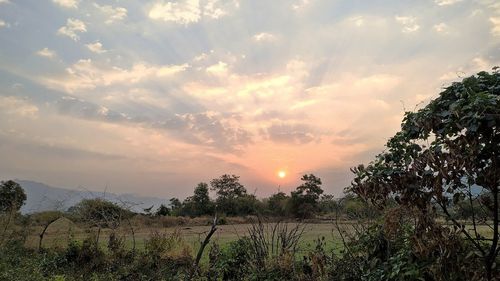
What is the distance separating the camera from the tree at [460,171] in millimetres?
3410

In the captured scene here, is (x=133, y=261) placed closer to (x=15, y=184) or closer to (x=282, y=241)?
(x=282, y=241)

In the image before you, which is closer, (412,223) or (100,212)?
(412,223)

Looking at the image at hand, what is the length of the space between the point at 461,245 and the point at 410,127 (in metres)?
1.86

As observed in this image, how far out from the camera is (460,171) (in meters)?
3.44

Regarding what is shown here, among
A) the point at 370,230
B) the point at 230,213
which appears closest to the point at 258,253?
the point at 370,230

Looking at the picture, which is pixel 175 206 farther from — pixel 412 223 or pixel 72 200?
pixel 412 223

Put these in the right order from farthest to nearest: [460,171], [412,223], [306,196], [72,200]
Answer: [306,196] → [72,200] → [412,223] → [460,171]

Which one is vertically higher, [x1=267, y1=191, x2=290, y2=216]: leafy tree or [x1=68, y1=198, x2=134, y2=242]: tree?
[x1=267, y1=191, x2=290, y2=216]: leafy tree

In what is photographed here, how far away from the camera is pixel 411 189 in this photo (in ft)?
12.4

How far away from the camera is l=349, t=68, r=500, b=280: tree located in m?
3.41

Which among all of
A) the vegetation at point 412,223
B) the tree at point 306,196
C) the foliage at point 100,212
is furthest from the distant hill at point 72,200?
the tree at point 306,196

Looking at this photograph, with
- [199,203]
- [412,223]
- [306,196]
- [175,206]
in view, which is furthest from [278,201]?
[412,223]

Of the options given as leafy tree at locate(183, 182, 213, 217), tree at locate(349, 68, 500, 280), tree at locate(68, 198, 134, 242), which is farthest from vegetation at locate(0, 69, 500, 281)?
leafy tree at locate(183, 182, 213, 217)

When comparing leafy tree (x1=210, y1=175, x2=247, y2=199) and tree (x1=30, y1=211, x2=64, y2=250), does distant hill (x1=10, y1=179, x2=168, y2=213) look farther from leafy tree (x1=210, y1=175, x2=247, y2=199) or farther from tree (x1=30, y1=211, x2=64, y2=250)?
leafy tree (x1=210, y1=175, x2=247, y2=199)
